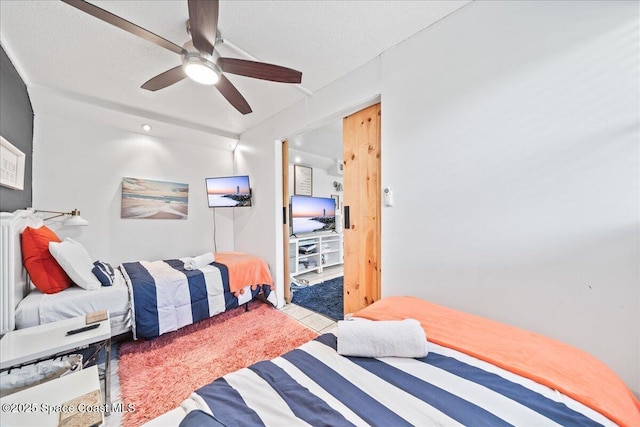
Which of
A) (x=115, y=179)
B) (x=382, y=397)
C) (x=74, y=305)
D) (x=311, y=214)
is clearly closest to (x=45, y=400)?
(x=74, y=305)

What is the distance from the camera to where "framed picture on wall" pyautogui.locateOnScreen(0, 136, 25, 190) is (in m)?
1.57

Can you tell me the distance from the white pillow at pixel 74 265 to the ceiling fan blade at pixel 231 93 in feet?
5.73

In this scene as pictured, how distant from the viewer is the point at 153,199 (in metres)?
3.14

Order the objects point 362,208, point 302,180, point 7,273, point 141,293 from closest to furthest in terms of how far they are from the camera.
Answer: point 7,273
point 141,293
point 362,208
point 302,180

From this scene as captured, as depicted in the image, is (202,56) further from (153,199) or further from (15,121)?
(153,199)

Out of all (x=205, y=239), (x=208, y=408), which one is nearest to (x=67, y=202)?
(x=205, y=239)

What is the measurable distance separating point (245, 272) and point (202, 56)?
2141 millimetres

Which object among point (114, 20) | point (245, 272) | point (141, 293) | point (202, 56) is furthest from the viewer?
point (245, 272)

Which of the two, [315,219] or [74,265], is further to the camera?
[315,219]

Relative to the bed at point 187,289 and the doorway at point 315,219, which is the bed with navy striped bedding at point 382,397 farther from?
the doorway at point 315,219

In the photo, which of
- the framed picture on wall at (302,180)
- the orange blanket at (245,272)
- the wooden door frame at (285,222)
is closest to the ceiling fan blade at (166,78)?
the wooden door frame at (285,222)

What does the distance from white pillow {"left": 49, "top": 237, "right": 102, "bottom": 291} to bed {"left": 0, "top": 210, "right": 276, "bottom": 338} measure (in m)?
0.06

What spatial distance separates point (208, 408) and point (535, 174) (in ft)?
5.69

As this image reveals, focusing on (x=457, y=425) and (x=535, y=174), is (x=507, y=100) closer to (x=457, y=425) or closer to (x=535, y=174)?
(x=535, y=174)
